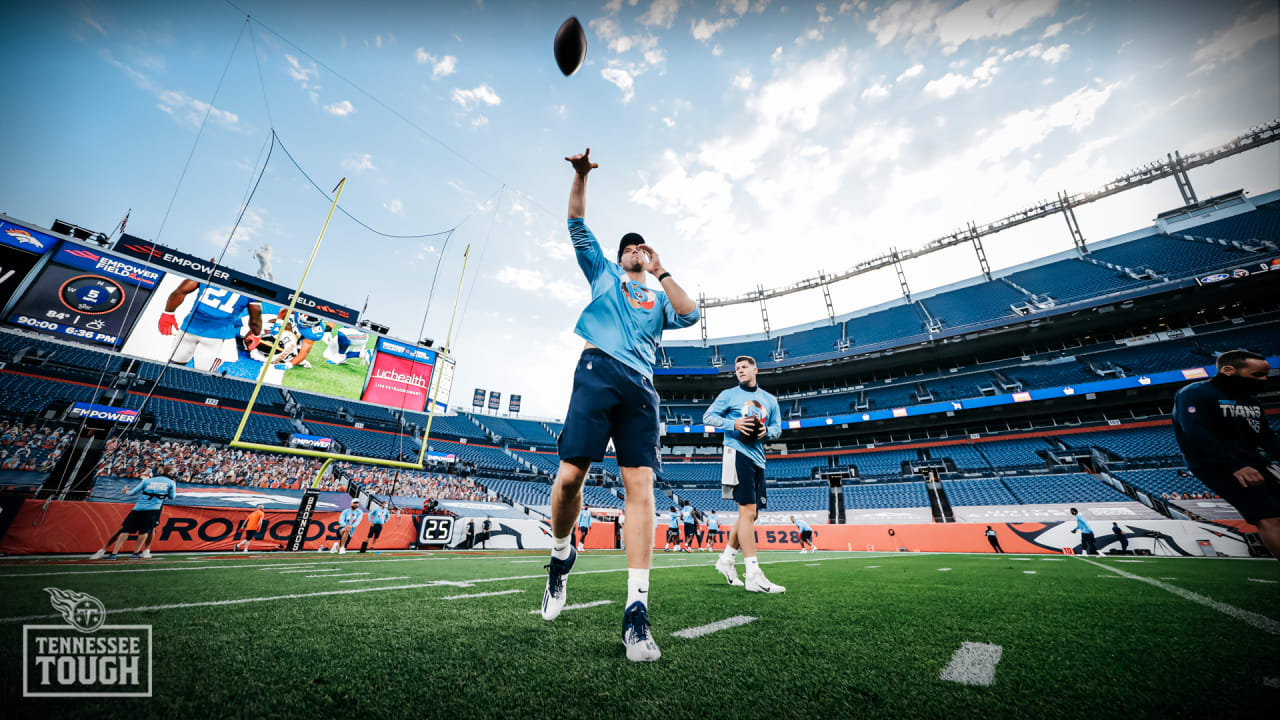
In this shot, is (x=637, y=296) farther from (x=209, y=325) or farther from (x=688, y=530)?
(x=688, y=530)

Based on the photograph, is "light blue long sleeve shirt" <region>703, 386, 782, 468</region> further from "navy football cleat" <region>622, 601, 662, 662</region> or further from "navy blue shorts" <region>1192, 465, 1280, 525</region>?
"navy blue shorts" <region>1192, 465, 1280, 525</region>

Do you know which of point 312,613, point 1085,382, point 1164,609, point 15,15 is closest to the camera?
point 312,613

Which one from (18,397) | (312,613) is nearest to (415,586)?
(312,613)

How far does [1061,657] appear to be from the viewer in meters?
1.93

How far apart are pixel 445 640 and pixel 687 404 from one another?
35.6 meters

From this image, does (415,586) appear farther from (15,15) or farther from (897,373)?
(897,373)

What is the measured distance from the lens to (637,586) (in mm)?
2209

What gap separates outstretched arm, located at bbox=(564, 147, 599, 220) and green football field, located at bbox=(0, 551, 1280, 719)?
Result: 248 cm

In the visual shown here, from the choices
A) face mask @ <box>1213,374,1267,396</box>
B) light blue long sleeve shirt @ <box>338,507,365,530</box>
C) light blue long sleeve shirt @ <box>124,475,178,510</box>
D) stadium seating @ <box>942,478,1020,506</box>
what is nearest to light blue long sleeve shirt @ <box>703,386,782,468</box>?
face mask @ <box>1213,374,1267,396</box>

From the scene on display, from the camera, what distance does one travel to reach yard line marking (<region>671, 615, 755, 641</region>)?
92.7 inches

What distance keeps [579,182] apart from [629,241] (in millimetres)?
547

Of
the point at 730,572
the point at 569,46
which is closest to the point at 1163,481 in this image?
the point at 730,572

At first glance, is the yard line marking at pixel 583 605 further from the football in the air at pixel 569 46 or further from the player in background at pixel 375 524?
the player in background at pixel 375 524

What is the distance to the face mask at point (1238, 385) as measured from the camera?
133 inches
